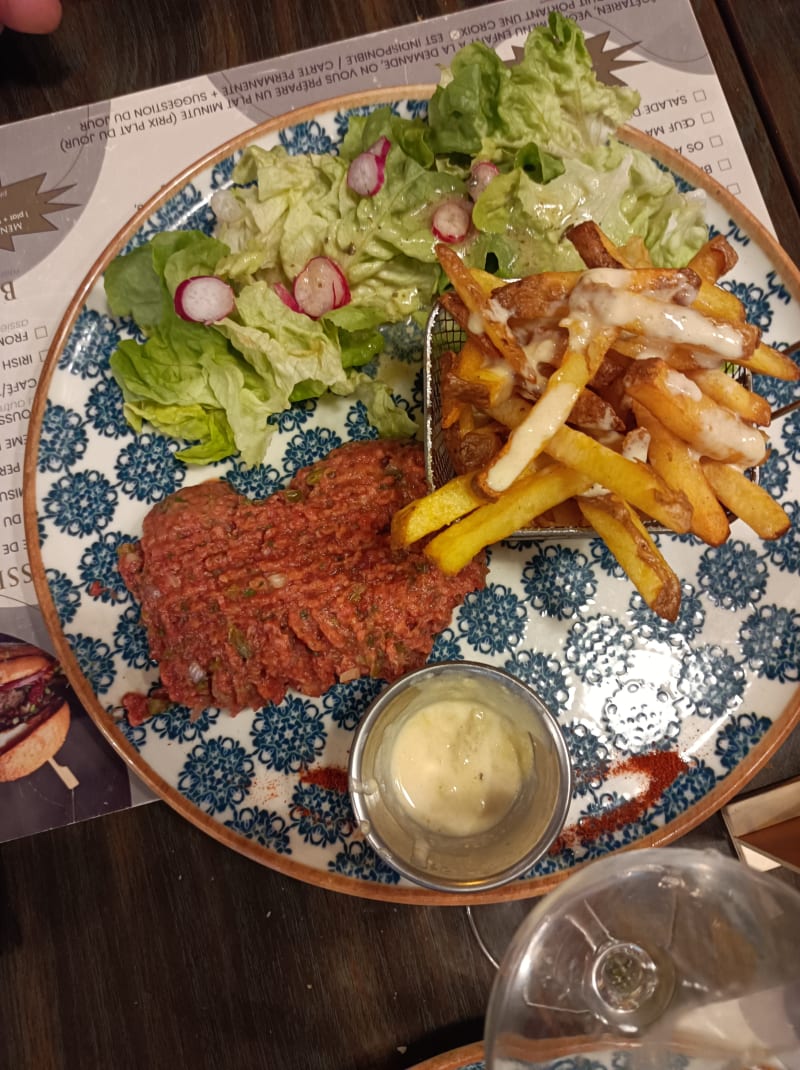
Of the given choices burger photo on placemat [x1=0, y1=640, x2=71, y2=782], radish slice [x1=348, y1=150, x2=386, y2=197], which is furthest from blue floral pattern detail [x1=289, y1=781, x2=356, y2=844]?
radish slice [x1=348, y1=150, x2=386, y2=197]

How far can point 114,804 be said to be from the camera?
2.61m

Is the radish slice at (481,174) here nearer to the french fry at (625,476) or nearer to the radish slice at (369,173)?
the radish slice at (369,173)

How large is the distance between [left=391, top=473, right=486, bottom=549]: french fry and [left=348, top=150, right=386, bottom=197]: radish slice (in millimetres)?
1208

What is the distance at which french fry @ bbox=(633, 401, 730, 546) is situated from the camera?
6.29 ft

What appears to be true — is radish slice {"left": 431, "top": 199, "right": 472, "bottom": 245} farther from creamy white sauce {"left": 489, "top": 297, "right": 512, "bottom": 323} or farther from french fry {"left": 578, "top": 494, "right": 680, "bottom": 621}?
french fry {"left": 578, "top": 494, "right": 680, "bottom": 621}

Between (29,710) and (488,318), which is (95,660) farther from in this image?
(488,318)

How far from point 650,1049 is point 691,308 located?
1.76 metres

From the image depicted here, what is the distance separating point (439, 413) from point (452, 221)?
67cm

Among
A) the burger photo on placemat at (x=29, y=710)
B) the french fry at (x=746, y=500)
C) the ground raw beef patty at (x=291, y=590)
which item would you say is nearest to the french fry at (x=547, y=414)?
the french fry at (x=746, y=500)

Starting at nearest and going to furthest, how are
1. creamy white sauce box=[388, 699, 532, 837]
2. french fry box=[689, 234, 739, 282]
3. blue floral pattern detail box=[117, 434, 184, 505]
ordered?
french fry box=[689, 234, 739, 282]
creamy white sauce box=[388, 699, 532, 837]
blue floral pattern detail box=[117, 434, 184, 505]

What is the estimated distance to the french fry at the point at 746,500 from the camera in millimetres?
1987

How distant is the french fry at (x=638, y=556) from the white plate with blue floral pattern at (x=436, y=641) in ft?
2.32

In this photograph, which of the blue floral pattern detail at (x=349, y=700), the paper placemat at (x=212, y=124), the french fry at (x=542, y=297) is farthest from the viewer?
the paper placemat at (x=212, y=124)

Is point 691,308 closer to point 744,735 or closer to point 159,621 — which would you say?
point 744,735
